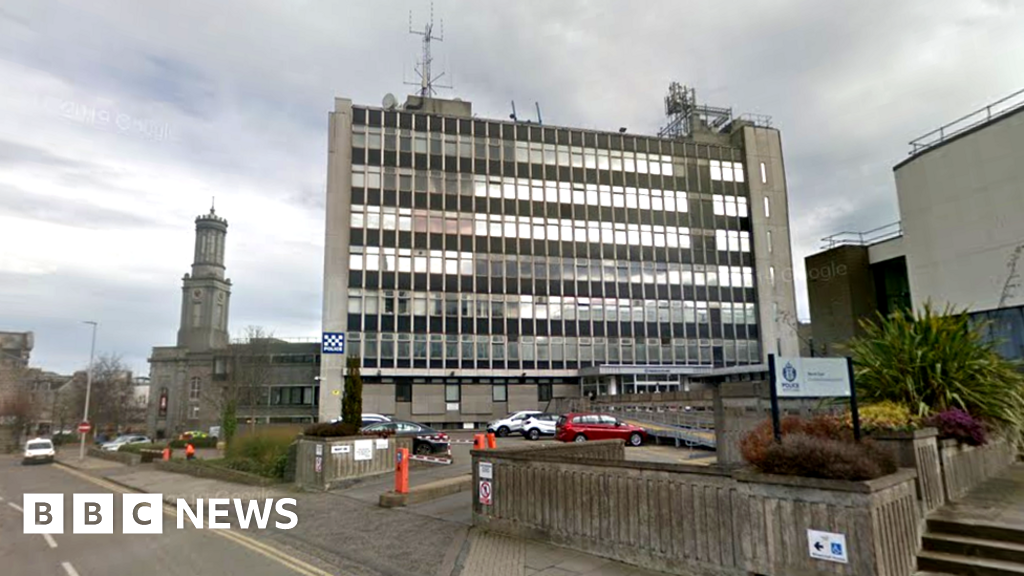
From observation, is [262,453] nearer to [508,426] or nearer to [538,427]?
[508,426]

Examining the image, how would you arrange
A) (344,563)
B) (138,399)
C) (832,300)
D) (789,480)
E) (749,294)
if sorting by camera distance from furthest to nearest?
(138,399)
(749,294)
(832,300)
(344,563)
(789,480)

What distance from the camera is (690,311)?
5362 centimetres

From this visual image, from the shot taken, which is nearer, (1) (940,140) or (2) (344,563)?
(2) (344,563)

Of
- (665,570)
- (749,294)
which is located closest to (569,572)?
(665,570)

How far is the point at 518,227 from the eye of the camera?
51594 millimetres

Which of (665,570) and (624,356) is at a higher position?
(624,356)

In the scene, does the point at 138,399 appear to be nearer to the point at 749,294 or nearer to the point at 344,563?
the point at 749,294

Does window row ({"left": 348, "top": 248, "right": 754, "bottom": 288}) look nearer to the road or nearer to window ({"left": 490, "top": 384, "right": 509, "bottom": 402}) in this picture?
window ({"left": 490, "top": 384, "right": 509, "bottom": 402})

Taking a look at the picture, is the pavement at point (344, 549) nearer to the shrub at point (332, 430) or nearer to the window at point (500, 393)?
the shrub at point (332, 430)

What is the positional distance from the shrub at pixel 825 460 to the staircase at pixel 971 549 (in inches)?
44.2

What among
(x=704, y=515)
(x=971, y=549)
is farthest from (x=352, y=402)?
(x=971, y=549)

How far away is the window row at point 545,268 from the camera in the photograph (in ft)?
159

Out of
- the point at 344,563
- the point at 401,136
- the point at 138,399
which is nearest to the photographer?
the point at 344,563

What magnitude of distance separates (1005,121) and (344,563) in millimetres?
28736
